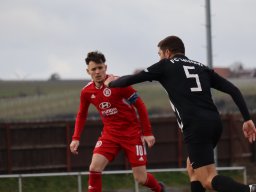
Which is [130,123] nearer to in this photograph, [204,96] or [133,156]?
[133,156]

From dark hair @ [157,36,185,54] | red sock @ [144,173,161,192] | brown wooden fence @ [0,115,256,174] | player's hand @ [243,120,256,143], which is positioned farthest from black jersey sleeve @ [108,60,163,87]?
brown wooden fence @ [0,115,256,174]

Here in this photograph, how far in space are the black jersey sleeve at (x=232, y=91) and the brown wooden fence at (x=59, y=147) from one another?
1326cm

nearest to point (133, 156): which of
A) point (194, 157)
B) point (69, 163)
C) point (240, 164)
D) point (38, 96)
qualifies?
point (194, 157)

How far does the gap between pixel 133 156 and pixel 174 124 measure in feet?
39.4

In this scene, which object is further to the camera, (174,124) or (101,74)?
(174,124)

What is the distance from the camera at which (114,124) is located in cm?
1028

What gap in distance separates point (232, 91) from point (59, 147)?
13.8 meters

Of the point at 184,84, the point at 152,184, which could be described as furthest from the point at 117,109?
the point at 184,84

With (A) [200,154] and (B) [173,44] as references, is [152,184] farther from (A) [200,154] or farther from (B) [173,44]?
(B) [173,44]

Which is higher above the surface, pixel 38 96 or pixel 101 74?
pixel 38 96

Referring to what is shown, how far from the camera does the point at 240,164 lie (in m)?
23.2

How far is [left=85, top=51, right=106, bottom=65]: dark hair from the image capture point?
10008 millimetres

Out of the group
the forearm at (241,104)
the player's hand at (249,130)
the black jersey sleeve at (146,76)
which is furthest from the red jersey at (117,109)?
the player's hand at (249,130)

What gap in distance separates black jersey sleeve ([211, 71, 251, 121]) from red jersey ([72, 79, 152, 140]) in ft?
5.60
